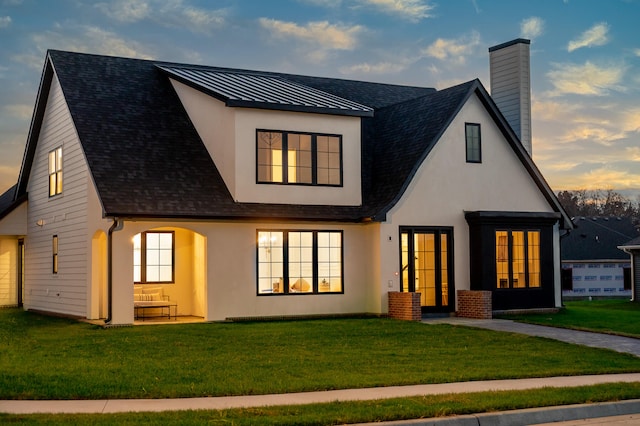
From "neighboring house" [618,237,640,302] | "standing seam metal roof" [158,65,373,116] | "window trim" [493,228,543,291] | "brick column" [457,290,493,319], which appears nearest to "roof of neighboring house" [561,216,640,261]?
"neighboring house" [618,237,640,302]

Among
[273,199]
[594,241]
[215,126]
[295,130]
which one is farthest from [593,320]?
[594,241]

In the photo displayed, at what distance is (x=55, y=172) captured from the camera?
26938 millimetres

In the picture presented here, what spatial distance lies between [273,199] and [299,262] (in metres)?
1.92

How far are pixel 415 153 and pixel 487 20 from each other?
5.18 meters

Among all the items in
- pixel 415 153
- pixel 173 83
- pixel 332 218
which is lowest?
pixel 332 218

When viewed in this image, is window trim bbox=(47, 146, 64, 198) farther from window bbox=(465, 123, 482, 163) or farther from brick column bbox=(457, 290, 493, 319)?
brick column bbox=(457, 290, 493, 319)

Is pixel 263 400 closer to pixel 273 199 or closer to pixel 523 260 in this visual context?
pixel 273 199

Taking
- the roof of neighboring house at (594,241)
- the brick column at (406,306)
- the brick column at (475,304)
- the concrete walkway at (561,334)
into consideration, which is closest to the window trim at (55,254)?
the brick column at (406,306)

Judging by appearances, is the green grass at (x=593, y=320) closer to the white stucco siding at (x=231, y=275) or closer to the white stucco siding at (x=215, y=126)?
the white stucco siding at (x=231, y=275)

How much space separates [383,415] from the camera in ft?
33.6

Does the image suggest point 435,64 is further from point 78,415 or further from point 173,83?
point 78,415

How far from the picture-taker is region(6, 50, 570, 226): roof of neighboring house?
22.7 meters

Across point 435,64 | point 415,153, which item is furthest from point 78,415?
point 435,64

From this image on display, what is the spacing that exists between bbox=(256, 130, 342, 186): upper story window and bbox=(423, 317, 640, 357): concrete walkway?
5.17 meters
